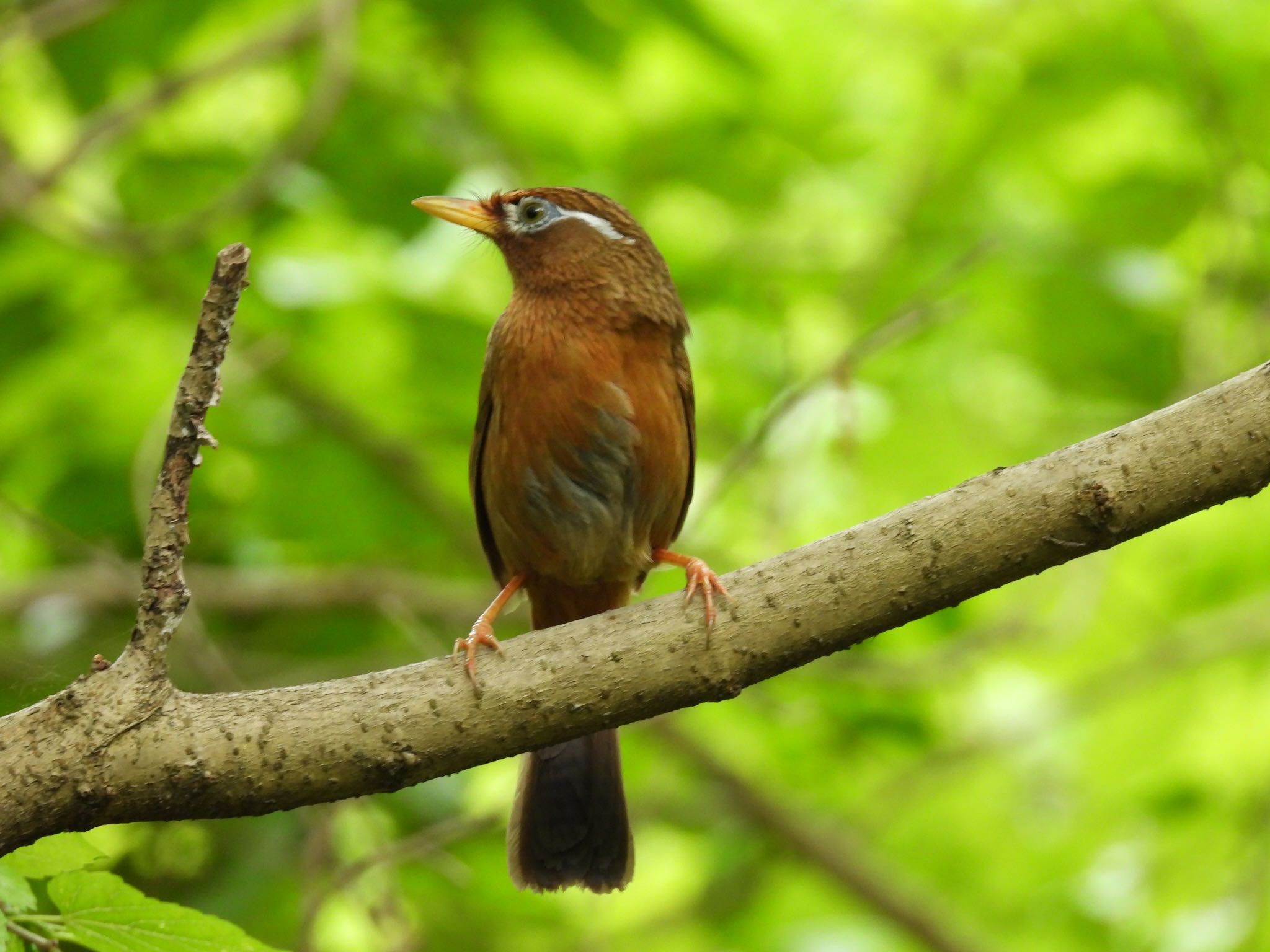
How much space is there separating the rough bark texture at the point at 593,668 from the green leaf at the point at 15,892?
0.26 m

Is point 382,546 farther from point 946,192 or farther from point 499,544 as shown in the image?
point 946,192

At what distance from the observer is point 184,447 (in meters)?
2.13

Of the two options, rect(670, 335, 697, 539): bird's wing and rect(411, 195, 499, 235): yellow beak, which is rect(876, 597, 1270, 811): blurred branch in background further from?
rect(411, 195, 499, 235): yellow beak

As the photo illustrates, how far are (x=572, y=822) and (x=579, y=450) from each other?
0.95 meters

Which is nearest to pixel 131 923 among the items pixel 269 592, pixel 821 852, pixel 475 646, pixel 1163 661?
pixel 475 646

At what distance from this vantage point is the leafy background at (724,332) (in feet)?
15.1

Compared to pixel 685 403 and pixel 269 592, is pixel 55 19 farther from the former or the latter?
pixel 685 403

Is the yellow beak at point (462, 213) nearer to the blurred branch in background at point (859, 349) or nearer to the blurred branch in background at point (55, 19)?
the blurred branch in background at point (859, 349)

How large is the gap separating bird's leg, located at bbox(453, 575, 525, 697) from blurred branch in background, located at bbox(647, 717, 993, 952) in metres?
1.17

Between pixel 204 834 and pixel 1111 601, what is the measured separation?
126 inches

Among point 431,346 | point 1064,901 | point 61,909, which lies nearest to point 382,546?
point 431,346

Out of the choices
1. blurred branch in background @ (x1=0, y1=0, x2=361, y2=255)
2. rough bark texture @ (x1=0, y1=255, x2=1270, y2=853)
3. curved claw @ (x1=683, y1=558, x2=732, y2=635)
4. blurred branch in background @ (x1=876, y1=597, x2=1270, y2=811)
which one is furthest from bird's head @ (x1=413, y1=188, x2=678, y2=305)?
blurred branch in background @ (x1=876, y1=597, x2=1270, y2=811)

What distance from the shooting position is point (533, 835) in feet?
11.9

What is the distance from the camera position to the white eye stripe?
3801 mm
